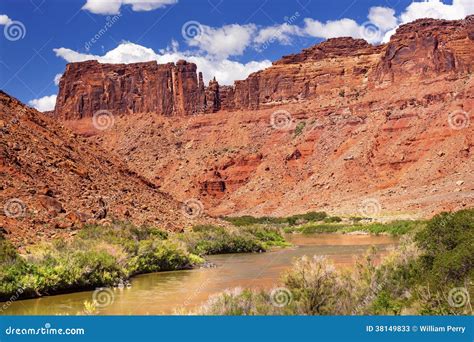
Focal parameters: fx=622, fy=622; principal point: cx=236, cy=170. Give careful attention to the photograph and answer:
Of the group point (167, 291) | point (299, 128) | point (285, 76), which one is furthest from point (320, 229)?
point (285, 76)

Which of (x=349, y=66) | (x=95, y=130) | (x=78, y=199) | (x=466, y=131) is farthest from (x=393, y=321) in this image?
(x=95, y=130)

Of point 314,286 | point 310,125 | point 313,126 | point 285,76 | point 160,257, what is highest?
point 285,76

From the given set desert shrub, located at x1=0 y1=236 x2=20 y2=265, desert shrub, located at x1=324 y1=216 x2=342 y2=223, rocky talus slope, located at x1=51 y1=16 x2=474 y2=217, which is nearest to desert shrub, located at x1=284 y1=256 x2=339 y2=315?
desert shrub, located at x1=0 y1=236 x2=20 y2=265

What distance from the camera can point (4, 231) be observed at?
75.2 feet

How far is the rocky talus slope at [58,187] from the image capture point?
25141 mm

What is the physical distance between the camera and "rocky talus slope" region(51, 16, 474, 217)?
76.1 metres

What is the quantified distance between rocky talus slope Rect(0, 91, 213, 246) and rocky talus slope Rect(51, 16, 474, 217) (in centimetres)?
3200

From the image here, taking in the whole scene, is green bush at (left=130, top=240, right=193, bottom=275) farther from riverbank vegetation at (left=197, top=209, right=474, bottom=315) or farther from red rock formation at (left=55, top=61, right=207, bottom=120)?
red rock formation at (left=55, top=61, right=207, bottom=120)

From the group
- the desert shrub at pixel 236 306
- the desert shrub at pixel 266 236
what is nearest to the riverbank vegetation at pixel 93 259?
the desert shrub at pixel 266 236

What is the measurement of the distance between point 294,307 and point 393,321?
101 inches

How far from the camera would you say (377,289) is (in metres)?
13.9

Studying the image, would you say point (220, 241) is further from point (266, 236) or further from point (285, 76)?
point (285, 76)

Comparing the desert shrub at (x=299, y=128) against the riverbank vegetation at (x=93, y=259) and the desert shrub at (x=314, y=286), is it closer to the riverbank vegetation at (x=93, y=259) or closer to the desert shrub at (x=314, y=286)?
the riverbank vegetation at (x=93, y=259)

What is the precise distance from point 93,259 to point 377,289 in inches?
382
